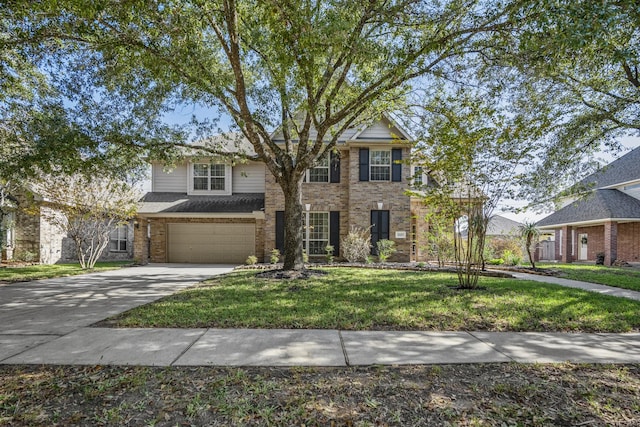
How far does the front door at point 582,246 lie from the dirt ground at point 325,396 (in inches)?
912

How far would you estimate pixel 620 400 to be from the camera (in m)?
2.78

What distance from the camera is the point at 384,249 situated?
48.0 feet

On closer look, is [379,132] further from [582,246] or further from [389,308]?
[582,246]

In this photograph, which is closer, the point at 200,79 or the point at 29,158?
the point at 29,158

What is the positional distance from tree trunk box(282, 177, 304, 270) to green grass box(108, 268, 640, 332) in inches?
88.6

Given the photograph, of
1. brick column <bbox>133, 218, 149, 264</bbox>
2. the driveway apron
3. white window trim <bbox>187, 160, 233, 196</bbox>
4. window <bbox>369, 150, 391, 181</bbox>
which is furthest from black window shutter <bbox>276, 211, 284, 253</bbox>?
brick column <bbox>133, 218, 149, 264</bbox>

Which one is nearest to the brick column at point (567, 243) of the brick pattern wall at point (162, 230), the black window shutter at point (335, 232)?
the black window shutter at point (335, 232)

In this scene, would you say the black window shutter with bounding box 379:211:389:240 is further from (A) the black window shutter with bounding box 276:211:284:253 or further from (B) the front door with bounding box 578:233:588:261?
(B) the front door with bounding box 578:233:588:261

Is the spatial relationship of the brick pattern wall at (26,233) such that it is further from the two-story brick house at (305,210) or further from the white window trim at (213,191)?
the white window trim at (213,191)

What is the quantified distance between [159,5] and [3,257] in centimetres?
1531

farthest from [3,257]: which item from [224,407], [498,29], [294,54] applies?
[498,29]

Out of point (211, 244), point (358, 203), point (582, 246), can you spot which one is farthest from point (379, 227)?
point (582, 246)

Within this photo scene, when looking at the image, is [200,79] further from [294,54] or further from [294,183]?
[294,183]

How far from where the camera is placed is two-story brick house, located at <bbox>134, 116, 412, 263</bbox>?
1512cm
